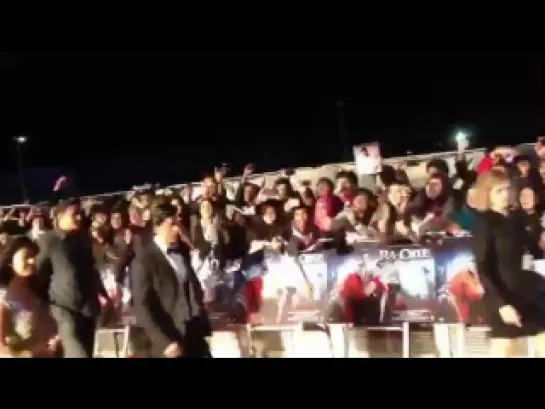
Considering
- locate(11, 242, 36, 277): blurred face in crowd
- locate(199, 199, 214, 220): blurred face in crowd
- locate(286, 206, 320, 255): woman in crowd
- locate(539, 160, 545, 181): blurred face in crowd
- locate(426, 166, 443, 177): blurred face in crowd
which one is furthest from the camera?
locate(11, 242, 36, 277): blurred face in crowd

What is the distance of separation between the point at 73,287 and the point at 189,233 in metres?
0.38

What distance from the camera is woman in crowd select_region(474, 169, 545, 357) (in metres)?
1.91

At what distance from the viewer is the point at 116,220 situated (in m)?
2.32

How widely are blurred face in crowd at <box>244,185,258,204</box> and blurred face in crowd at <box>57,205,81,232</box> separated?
1.70 ft

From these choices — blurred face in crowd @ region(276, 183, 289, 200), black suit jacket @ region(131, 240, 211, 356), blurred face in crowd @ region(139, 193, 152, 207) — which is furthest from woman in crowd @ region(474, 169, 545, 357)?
blurred face in crowd @ region(139, 193, 152, 207)

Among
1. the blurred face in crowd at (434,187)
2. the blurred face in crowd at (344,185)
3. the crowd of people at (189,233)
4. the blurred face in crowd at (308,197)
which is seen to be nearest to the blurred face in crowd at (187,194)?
the crowd of people at (189,233)

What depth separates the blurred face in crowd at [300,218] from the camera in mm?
2125

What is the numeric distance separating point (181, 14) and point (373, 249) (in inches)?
30.7

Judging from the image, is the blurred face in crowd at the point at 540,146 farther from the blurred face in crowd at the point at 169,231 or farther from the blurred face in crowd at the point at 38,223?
the blurred face in crowd at the point at 38,223

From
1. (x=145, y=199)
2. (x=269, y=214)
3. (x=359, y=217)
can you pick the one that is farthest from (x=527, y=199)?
(x=145, y=199)

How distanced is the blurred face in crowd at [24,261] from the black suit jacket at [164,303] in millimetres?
317

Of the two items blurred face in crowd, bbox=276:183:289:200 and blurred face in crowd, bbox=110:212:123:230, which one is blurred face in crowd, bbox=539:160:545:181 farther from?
blurred face in crowd, bbox=110:212:123:230
